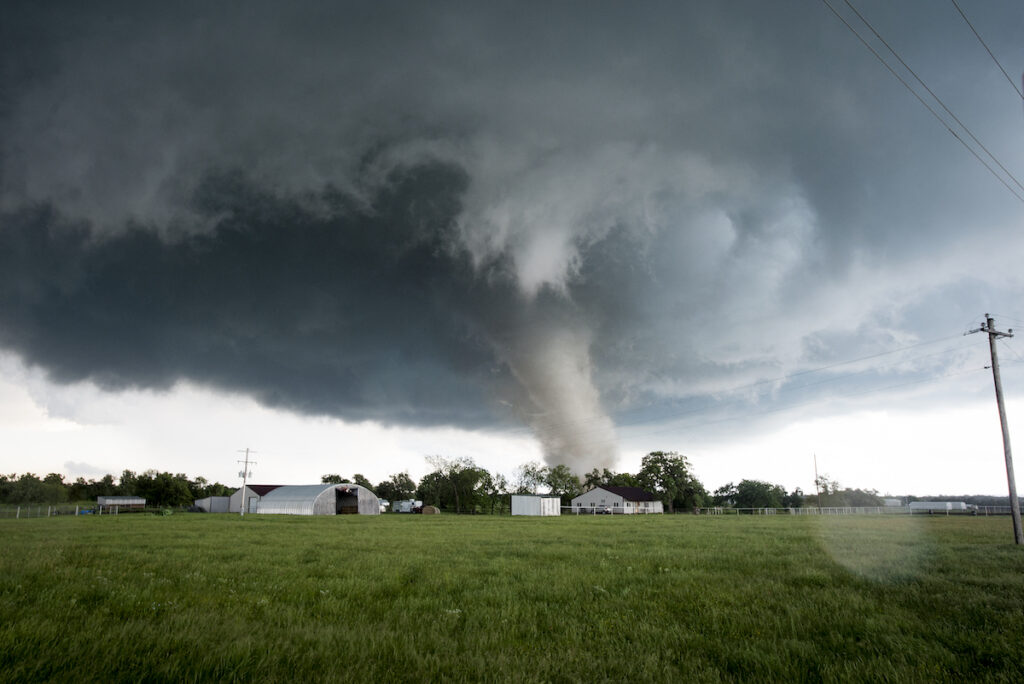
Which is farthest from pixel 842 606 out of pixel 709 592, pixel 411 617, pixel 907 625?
pixel 411 617

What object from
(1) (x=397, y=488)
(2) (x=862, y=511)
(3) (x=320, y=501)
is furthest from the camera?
(1) (x=397, y=488)

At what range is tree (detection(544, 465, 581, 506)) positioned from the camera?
463ft

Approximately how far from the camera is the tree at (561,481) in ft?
463

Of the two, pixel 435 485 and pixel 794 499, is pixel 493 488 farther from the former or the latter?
pixel 794 499

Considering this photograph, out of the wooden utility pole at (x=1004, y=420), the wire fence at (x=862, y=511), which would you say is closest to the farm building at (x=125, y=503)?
the wire fence at (x=862, y=511)

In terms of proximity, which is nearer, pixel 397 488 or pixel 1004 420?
pixel 1004 420

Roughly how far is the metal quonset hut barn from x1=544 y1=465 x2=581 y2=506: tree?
56.5 m

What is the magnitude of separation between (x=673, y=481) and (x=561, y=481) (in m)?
28.9

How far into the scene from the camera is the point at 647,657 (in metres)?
6.95

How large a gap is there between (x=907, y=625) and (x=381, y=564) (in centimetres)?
1275

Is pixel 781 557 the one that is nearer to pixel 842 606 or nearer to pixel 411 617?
pixel 842 606

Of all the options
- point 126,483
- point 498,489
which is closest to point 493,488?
point 498,489

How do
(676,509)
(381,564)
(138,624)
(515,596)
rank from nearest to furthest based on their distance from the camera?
(138,624) → (515,596) → (381,564) → (676,509)

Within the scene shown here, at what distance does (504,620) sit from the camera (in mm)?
8867
